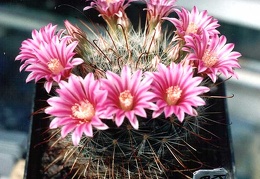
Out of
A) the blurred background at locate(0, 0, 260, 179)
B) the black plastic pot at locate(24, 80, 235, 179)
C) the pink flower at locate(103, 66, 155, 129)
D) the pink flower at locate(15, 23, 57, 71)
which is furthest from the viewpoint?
the blurred background at locate(0, 0, 260, 179)

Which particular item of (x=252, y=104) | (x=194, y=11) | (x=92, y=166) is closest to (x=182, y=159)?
(x=92, y=166)

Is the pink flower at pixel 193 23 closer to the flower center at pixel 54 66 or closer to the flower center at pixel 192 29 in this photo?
the flower center at pixel 192 29

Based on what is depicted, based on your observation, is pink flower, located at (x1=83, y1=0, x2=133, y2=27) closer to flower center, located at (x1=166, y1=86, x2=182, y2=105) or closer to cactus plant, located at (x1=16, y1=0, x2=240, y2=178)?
cactus plant, located at (x1=16, y1=0, x2=240, y2=178)

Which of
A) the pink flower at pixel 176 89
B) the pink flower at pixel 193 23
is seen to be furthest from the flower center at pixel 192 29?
the pink flower at pixel 176 89

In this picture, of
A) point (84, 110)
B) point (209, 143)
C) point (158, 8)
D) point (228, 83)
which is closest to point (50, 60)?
point (84, 110)

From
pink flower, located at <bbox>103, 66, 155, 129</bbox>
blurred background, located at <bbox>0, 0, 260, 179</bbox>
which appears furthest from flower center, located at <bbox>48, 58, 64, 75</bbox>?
blurred background, located at <bbox>0, 0, 260, 179</bbox>

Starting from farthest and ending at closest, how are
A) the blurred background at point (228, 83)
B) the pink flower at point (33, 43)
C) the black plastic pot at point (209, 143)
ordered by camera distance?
the blurred background at point (228, 83), the black plastic pot at point (209, 143), the pink flower at point (33, 43)
